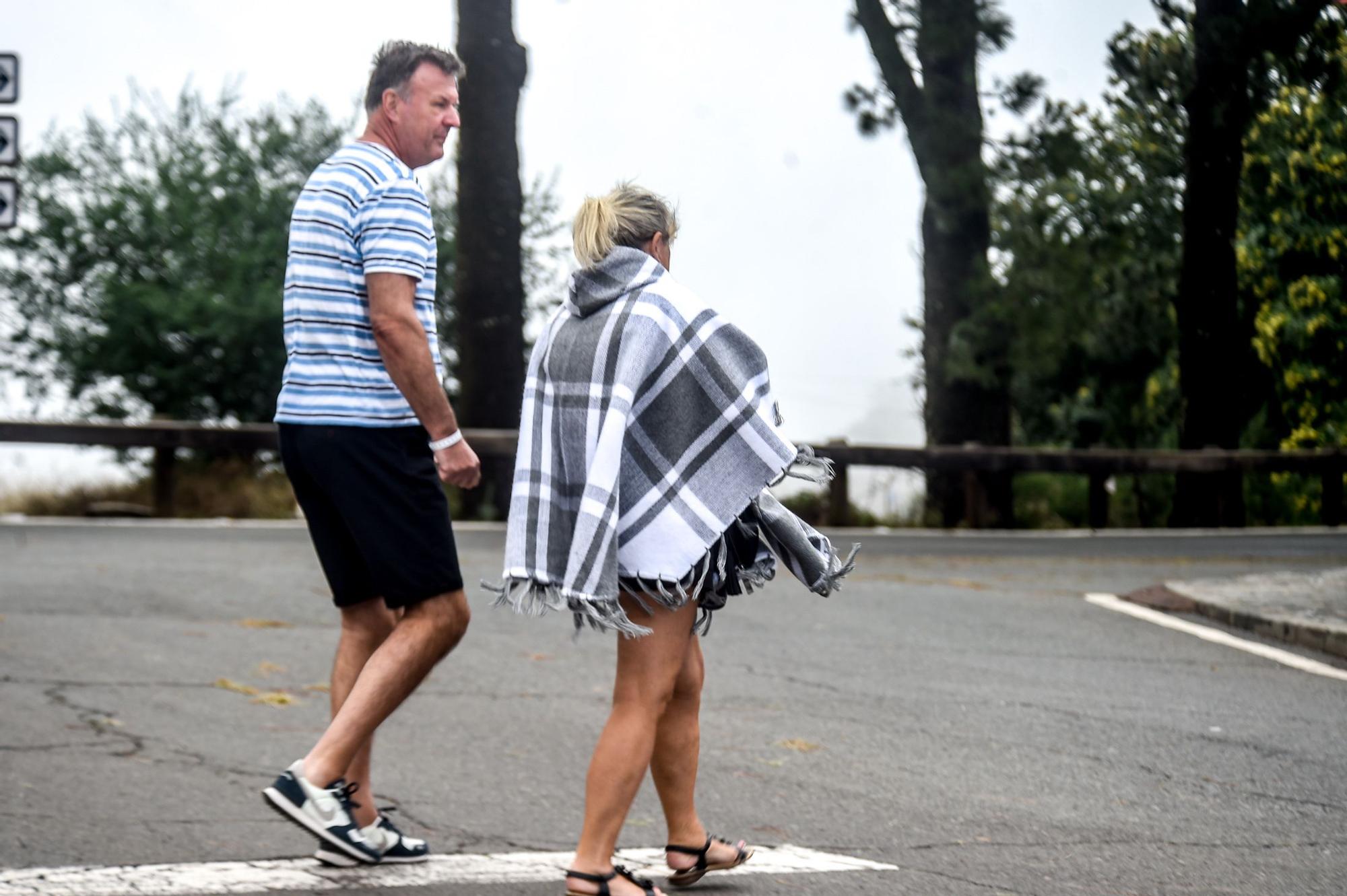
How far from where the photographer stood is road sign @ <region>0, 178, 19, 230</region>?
13031mm

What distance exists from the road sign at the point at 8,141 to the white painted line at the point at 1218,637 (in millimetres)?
8831

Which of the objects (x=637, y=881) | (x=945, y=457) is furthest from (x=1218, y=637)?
(x=945, y=457)

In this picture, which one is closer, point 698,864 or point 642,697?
point 642,697

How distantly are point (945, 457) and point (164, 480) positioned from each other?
26.6 feet

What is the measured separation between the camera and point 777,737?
667cm

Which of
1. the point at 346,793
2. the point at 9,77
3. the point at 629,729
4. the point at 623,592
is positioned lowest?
the point at 346,793

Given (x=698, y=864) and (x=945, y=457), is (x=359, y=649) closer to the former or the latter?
(x=698, y=864)

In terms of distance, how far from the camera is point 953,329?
20.1 meters

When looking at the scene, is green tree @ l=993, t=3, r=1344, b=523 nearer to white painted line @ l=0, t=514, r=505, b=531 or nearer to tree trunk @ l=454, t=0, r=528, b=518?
tree trunk @ l=454, t=0, r=528, b=518

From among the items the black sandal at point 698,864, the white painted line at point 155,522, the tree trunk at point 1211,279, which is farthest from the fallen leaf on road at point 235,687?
the tree trunk at point 1211,279

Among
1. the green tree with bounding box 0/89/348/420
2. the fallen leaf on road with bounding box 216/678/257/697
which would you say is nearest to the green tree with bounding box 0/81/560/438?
the green tree with bounding box 0/89/348/420

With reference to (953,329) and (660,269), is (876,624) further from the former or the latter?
(953,329)

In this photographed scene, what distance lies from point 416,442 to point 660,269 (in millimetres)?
860

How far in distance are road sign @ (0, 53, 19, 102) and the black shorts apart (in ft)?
33.5
